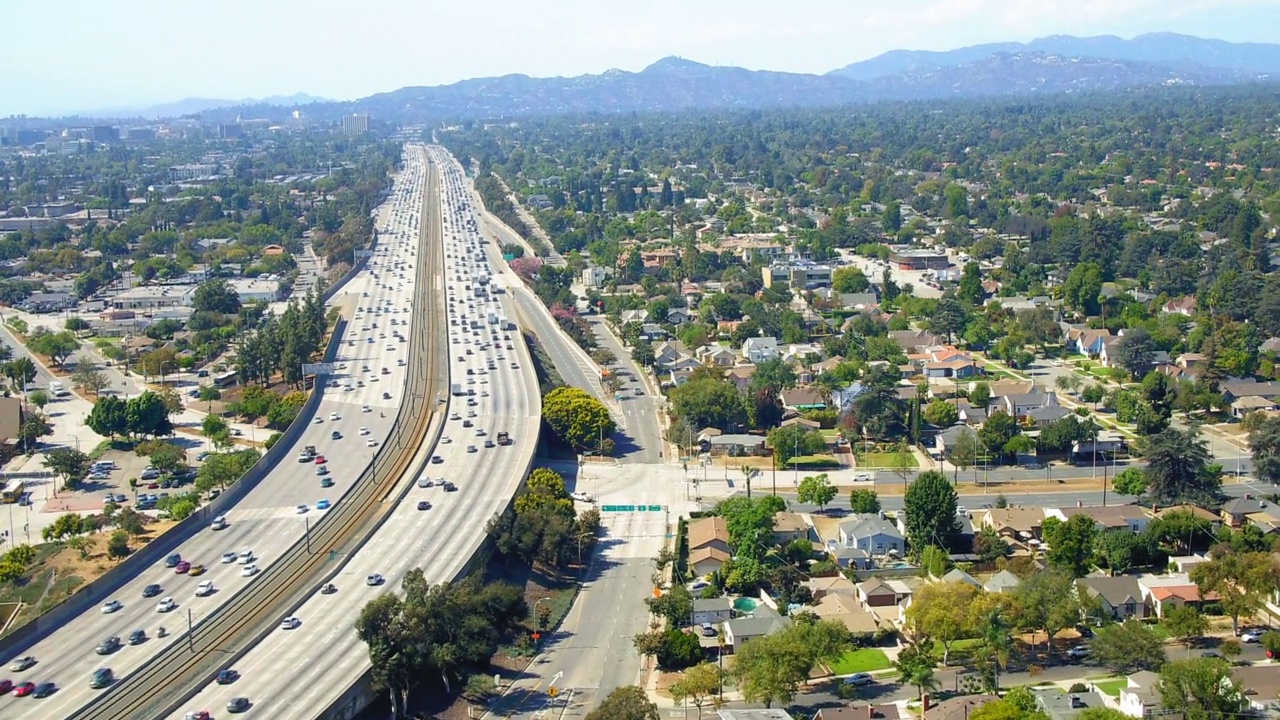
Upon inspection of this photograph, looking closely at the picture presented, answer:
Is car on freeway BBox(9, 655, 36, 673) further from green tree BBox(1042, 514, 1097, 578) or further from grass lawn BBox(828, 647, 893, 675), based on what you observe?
green tree BBox(1042, 514, 1097, 578)

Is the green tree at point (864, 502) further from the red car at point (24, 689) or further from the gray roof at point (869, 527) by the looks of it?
the red car at point (24, 689)

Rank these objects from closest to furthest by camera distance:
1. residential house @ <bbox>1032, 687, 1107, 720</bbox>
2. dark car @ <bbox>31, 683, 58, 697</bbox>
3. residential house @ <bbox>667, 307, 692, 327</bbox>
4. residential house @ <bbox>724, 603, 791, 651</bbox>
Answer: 1. residential house @ <bbox>1032, 687, 1107, 720</bbox>
2. dark car @ <bbox>31, 683, 58, 697</bbox>
3. residential house @ <bbox>724, 603, 791, 651</bbox>
4. residential house @ <bbox>667, 307, 692, 327</bbox>

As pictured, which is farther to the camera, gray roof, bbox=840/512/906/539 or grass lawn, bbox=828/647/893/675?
gray roof, bbox=840/512/906/539

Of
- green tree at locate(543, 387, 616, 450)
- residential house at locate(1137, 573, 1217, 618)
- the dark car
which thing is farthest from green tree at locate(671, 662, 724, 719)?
green tree at locate(543, 387, 616, 450)

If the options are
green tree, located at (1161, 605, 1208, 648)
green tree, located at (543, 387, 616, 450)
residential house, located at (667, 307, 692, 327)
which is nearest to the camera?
green tree, located at (1161, 605, 1208, 648)

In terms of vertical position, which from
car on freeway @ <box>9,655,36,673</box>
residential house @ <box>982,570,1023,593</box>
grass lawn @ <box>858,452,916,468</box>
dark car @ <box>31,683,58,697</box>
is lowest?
grass lawn @ <box>858,452,916,468</box>

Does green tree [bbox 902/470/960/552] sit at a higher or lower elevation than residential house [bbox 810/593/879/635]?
higher

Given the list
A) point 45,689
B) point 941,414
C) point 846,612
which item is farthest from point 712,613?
point 941,414
